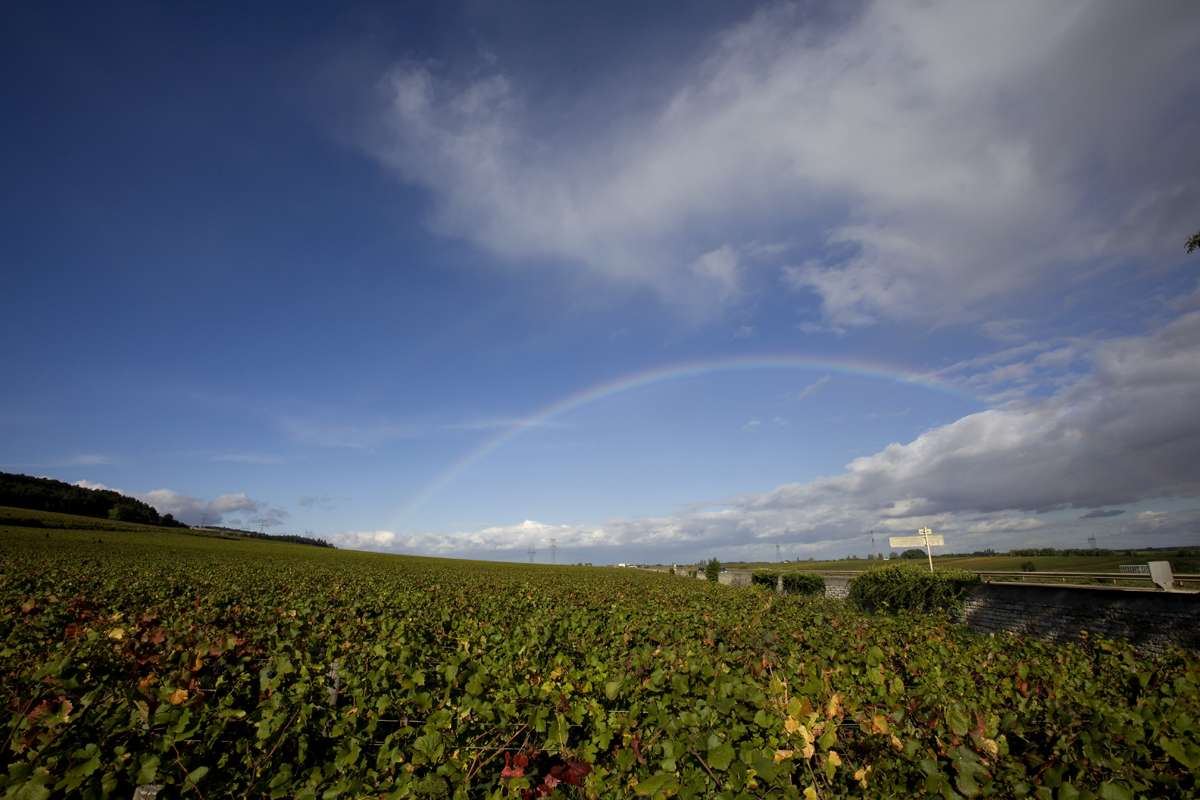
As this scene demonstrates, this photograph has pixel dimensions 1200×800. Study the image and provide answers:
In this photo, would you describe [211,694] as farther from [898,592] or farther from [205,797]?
[898,592]

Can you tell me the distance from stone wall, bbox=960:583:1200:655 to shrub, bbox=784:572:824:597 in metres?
12.7

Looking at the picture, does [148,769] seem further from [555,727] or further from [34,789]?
[555,727]

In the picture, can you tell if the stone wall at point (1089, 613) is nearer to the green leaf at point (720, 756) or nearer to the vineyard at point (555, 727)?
the vineyard at point (555, 727)

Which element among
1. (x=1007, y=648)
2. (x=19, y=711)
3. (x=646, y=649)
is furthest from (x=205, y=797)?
(x=1007, y=648)

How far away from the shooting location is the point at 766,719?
8.13ft

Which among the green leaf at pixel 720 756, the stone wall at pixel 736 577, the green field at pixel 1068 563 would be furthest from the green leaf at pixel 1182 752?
the stone wall at pixel 736 577

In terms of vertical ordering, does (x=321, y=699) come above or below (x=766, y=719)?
below

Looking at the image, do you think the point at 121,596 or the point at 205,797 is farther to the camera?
the point at 121,596

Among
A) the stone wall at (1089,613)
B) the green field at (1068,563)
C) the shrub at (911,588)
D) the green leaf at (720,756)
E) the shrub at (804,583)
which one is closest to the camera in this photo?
the green leaf at (720,756)

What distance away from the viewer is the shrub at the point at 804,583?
32.7 meters

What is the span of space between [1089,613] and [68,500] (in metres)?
121

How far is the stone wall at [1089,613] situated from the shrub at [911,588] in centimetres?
65

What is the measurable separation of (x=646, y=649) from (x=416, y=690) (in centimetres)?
158

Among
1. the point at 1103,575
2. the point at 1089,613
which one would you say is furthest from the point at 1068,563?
the point at 1089,613
